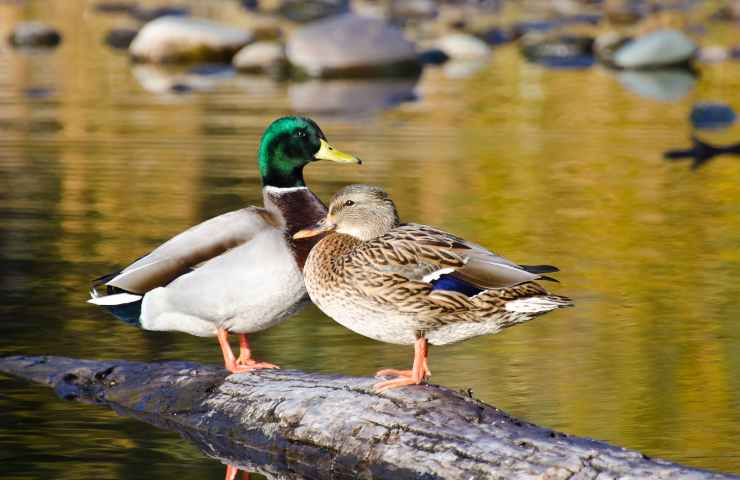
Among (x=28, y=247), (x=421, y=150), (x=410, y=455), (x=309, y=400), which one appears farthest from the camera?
(x=421, y=150)

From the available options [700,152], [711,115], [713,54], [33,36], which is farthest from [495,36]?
[700,152]

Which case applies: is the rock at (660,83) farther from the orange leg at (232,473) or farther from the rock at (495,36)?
the orange leg at (232,473)

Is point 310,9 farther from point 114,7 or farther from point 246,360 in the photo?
point 246,360

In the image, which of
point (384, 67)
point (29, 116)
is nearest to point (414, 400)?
point (29, 116)

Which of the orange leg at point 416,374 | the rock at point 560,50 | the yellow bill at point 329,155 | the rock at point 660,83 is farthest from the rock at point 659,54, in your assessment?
the orange leg at point 416,374

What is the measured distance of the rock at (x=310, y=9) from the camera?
125 ft

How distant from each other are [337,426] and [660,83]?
19.6 metres

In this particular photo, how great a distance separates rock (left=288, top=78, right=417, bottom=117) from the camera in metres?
20.2

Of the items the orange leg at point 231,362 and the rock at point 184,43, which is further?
the rock at point 184,43

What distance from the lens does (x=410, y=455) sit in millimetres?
5844

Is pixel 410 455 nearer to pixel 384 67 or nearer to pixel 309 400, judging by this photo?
pixel 309 400

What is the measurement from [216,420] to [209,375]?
33cm

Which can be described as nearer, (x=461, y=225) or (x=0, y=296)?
(x=0, y=296)

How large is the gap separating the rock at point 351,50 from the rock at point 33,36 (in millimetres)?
6537
